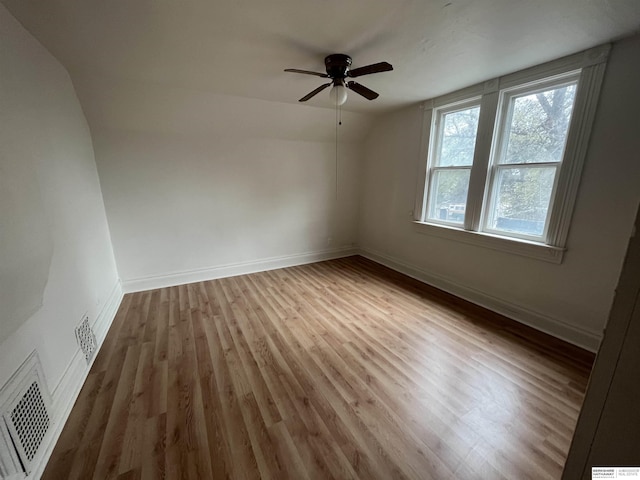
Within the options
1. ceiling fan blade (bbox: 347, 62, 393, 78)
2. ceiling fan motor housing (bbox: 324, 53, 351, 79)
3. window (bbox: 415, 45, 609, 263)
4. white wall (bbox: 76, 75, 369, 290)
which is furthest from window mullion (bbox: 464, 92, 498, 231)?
white wall (bbox: 76, 75, 369, 290)

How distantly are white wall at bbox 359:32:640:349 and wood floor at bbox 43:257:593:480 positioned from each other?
272 millimetres

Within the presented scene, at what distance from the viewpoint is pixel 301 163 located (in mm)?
4168

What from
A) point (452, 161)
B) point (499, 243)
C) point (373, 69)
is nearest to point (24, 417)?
point (373, 69)

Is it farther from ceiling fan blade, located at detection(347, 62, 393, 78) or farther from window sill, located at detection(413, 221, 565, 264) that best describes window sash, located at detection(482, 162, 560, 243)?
ceiling fan blade, located at detection(347, 62, 393, 78)

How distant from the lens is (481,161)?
2.79m

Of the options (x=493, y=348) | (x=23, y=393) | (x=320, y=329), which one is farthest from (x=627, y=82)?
(x=23, y=393)

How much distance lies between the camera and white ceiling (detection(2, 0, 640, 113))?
4.95ft

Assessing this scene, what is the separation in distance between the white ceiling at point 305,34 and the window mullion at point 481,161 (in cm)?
32

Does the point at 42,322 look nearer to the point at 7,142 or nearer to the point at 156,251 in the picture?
the point at 7,142

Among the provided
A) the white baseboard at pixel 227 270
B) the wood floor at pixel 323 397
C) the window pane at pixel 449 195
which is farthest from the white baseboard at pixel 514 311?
the white baseboard at pixel 227 270

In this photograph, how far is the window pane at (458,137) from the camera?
2.97 metres

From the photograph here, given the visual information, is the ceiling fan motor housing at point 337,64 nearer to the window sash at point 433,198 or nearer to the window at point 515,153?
the window at point 515,153

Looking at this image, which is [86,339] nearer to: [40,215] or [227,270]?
[40,215]

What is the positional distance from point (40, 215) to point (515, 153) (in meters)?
3.94
